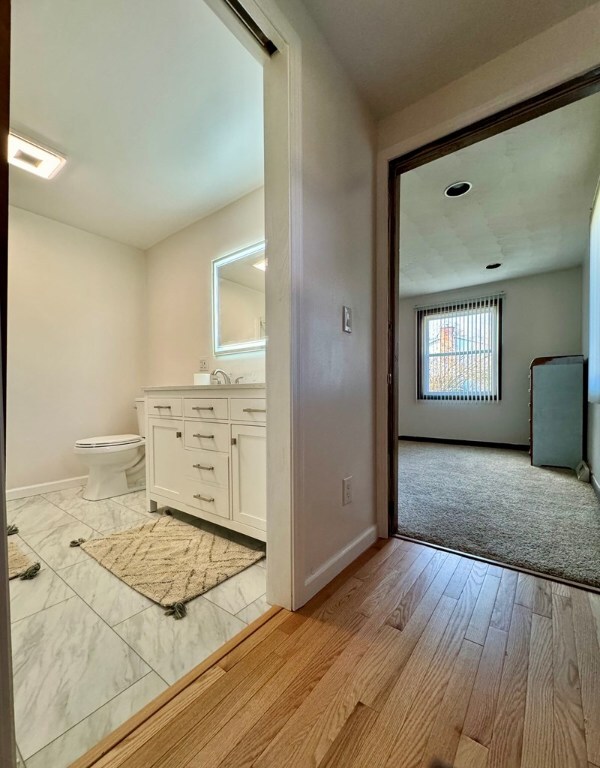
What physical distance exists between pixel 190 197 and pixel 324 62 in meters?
1.53

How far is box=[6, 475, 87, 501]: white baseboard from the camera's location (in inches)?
95.9

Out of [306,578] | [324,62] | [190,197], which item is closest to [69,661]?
[306,578]

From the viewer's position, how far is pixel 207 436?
1.76 m

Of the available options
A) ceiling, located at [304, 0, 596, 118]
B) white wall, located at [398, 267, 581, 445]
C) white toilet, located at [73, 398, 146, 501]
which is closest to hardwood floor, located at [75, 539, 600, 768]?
white toilet, located at [73, 398, 146, 501]

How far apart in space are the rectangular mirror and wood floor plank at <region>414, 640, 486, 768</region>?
2013 millimetres

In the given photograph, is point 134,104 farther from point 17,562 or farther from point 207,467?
point 17,562

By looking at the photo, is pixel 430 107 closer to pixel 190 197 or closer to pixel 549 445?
pixel 190 197

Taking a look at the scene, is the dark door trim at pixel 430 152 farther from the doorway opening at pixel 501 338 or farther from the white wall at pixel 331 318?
the white wall at pixel 331 318

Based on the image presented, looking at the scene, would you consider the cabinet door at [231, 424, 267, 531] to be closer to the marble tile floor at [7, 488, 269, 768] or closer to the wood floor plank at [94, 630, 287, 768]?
the marble tile floor at [7, 488, 269, 768]

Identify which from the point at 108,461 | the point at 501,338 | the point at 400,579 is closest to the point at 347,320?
the point at 400,579

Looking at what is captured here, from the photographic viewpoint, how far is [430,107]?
1544 mm

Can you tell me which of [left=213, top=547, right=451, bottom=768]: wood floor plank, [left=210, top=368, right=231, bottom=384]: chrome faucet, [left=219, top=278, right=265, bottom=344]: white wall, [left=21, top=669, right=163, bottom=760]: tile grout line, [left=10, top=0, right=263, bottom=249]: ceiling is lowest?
[left=21, top=669, right=163, bottom=760]: tile grout line

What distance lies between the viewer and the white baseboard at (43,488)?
2.43 meters

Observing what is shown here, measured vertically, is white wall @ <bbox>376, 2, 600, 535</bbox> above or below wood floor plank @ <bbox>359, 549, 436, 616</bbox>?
above
